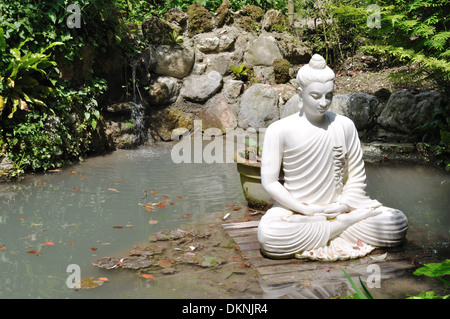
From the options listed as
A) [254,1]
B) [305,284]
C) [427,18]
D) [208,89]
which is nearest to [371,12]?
[427,18]

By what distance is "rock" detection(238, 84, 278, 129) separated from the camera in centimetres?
1091

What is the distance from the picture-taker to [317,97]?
4.65m

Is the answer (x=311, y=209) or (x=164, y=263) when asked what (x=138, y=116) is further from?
(x=311, y=209)

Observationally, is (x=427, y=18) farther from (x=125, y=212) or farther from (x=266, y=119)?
(x=125, y=212)

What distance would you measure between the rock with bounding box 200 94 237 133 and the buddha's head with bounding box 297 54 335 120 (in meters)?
6.38

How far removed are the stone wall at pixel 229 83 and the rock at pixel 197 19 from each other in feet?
0.09

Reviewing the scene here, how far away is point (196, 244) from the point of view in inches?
202

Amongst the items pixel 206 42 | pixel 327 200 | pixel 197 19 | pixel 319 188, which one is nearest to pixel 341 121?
pixel 319 188

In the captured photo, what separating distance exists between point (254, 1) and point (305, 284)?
35.4 feet

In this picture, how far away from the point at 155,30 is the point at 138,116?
7.74 feet

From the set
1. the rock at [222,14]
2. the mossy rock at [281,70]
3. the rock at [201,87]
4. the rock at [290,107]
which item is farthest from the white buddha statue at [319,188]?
the rock at [222,14]

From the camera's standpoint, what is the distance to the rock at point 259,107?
429 inches

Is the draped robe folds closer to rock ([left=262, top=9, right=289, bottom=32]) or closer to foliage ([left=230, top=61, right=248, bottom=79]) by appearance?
foliage ([left=230, top=61, right=248, bottom=79])

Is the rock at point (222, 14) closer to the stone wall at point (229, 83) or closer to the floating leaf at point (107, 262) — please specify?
the stone wall at point (229, 83)
